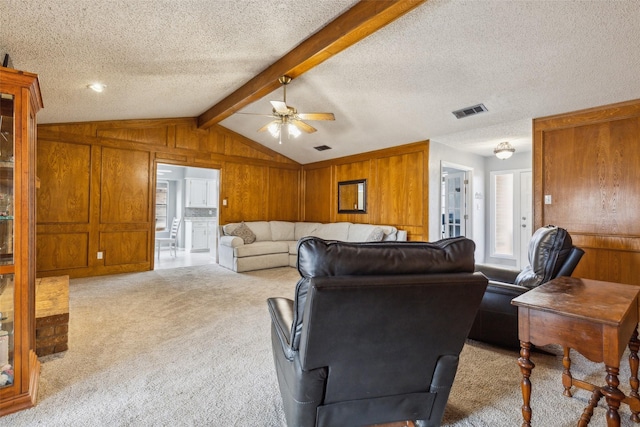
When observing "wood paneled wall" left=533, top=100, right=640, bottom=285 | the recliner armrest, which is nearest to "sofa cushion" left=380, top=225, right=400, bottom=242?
"wood paneled wall" left=533, top=100, right=640, bottom=285

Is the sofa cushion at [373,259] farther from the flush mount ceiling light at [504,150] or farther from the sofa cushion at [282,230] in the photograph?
the sofa cushion at [282,230]

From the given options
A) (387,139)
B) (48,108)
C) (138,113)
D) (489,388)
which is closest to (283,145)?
(387,139)

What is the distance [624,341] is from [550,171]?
3257mm

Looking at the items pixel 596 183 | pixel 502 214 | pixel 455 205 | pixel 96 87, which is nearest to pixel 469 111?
pixel 596 183

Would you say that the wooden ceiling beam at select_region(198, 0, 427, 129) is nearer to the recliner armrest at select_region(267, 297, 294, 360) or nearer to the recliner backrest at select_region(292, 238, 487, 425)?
the recliner backrest at select_region(292, 238, 487, 425)

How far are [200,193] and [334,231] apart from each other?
420 centimetres

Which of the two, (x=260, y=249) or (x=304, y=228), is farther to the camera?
(x=304, y=228)

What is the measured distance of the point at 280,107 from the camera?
11.1 ft

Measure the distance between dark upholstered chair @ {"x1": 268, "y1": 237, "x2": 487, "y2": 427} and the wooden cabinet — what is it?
1.45 meters

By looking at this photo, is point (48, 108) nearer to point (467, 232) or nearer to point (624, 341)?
point (624, 341)

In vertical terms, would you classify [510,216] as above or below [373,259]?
above

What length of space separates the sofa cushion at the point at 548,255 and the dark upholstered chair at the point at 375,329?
1337 millimetres

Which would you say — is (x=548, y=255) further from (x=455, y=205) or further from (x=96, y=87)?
(x=96, y=87)

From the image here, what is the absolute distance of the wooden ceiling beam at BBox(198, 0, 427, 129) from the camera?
2334mm
